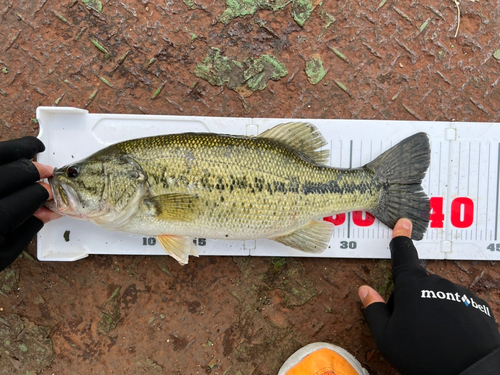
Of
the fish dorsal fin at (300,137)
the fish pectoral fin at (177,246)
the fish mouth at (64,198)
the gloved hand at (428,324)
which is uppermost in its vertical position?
the fish dorsal fin at (300,137)

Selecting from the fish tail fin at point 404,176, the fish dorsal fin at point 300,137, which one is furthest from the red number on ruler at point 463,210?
the fish dorsal fin at point 300,137

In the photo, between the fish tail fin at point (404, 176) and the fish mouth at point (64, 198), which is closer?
the fish mouth at point (64, 198)

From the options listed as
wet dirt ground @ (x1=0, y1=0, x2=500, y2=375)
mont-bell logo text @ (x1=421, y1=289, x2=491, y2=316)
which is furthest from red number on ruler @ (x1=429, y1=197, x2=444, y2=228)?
mont-bell logo text @ (x1=421, y1=289, x2=491, y2=316)

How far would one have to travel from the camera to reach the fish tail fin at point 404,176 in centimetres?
237

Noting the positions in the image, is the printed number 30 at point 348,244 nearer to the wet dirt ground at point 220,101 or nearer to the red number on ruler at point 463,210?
the wet dirt ground at point 220,101

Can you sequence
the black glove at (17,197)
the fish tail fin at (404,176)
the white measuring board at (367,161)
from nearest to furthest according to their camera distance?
the black glove at (17,197) → the fish tail fin at (404,176) → the white measuring board at (367,161)

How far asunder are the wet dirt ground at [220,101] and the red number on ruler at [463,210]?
1.16ft

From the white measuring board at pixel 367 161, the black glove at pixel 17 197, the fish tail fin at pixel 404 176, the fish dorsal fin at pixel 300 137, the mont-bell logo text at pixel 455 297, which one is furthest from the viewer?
the white measuring board at pixel 367 161

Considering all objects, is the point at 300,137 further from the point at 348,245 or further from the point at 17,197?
the point at 17,197

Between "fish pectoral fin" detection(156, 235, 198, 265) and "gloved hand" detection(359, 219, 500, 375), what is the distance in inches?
51.6

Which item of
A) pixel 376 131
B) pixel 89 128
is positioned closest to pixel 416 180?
pixel 376 131

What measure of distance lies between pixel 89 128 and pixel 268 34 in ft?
5.04

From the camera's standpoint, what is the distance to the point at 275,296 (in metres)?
2.61

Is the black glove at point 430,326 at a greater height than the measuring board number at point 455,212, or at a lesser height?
lesser
